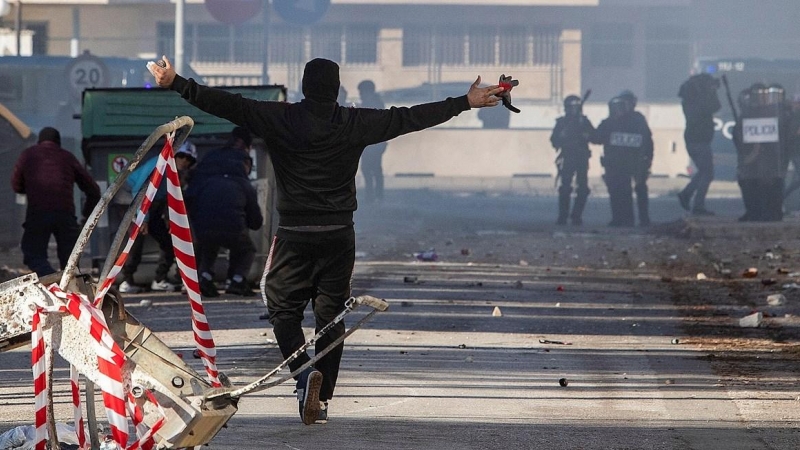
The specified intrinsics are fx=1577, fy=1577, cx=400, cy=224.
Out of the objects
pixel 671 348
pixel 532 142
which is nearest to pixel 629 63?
pixel 532 142

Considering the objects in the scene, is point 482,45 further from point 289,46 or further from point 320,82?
point 320,82

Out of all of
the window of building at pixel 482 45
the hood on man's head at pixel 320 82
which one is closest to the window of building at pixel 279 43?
the window of building at pixel 482 45

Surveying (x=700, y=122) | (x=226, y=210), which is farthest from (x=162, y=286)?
(x=700, y=122)

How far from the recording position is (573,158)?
2308 cm

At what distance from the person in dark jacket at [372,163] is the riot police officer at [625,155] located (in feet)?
19.4

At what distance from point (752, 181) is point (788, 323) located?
932 cm

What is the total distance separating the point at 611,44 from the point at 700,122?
23897 millimetres

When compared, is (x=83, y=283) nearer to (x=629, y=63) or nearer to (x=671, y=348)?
(x=671, y=348)

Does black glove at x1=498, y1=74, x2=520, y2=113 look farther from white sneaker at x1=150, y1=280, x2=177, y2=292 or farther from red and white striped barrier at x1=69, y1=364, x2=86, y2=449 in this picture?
white sneaker at x1=150, y1=280, x2=177, y2=292

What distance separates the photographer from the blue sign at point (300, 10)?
23.8 meters

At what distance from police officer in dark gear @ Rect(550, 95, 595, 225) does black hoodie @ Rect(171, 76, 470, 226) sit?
15817 mm

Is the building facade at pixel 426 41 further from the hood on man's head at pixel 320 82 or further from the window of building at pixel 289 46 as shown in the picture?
the hood on man's head at pixel 320 82

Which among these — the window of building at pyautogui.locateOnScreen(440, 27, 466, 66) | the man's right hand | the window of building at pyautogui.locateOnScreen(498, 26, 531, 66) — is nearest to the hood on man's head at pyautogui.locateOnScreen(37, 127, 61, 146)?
the man's right hand

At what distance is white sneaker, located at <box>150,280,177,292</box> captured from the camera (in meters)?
13.6
